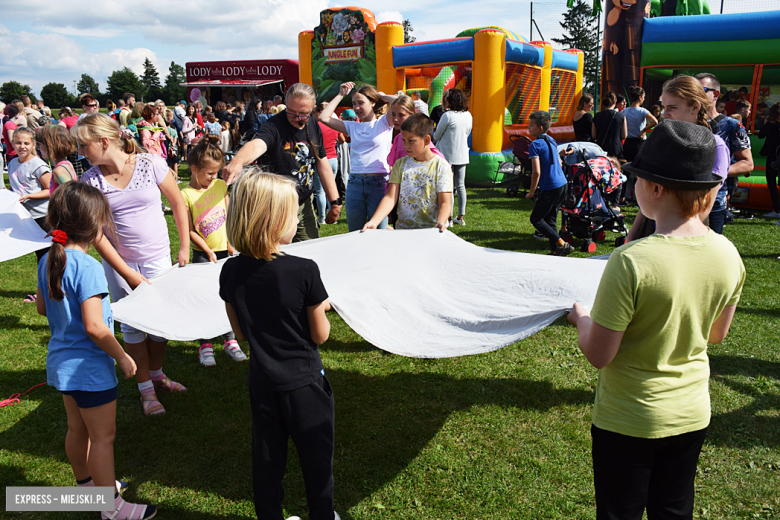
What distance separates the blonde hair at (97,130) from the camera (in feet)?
10.00

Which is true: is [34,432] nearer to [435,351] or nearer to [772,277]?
[435,351]

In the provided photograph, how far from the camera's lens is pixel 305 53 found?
51.9 ft

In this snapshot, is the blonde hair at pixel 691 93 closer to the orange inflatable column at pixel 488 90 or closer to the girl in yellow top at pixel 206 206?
the girl in yellow top at pixel 206 206

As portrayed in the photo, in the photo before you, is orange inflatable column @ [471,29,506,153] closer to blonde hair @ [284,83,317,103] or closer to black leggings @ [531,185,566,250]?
black leggings @ [531,185,566,250]

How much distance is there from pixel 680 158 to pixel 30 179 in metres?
5.59

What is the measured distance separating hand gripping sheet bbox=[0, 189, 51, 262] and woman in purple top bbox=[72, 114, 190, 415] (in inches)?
35.7

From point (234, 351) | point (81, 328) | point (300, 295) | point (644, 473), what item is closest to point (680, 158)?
point (644, 473)

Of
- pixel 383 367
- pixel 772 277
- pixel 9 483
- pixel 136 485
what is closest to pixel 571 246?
pixel 772 277

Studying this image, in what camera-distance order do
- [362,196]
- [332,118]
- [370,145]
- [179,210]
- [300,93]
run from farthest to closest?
1. [332,118]
2. [370,145]
3. [362,196]
4. [300,93]
5. [179,210]

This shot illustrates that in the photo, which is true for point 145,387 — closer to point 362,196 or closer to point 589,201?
point 362,196

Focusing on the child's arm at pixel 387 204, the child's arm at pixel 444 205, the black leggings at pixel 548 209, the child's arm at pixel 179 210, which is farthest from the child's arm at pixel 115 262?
Result: the black leggings at pixel 548 209

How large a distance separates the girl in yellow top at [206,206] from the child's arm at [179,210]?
362 millimetres

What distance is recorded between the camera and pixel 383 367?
13.8ft

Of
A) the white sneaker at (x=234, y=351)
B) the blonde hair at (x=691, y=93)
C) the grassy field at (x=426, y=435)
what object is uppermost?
the blonde hair at (x=691, y=93)
